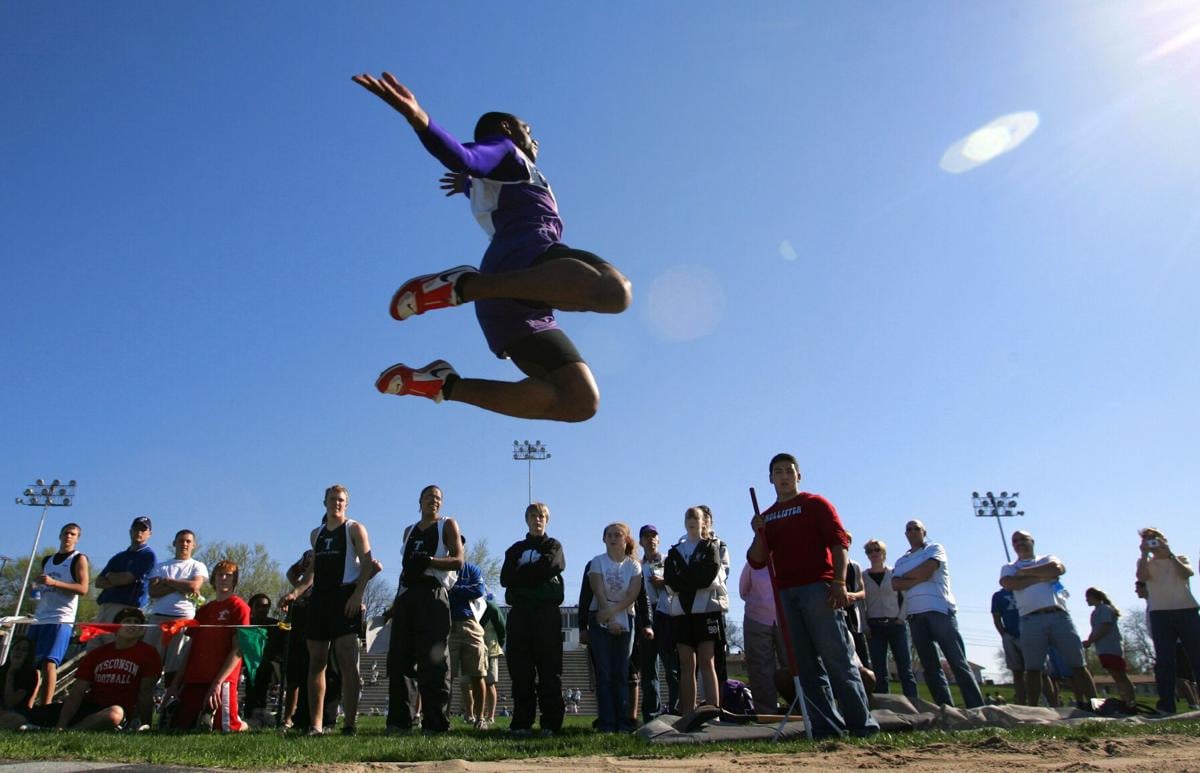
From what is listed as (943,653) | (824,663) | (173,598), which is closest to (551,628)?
(824,663)

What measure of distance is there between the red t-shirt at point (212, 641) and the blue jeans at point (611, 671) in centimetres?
357

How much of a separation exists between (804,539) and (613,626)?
219cm

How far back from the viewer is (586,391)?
402cm

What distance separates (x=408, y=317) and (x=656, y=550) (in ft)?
18.0

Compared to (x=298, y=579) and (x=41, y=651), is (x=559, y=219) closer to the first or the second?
(x=298, y=579)

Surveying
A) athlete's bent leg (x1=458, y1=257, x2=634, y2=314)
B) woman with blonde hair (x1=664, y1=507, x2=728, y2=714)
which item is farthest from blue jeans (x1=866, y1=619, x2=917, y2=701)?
athlete's bent leg (x1=458, y1=257, x2=634, y2=314)

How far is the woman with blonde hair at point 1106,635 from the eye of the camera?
9406 mm

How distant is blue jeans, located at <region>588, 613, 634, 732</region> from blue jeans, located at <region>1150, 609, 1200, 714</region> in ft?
17.4

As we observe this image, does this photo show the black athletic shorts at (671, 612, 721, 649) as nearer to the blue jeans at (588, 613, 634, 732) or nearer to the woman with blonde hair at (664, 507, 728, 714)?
the woman with blonde hair at (664, 507, 728, 714)

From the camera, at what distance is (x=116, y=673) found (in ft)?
23.0

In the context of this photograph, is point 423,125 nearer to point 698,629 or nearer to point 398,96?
point 398,96

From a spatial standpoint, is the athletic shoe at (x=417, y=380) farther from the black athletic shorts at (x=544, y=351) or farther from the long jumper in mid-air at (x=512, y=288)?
the black athletic shorts at (x=544, y=351)

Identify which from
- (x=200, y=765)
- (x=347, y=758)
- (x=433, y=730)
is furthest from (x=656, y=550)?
(x=200, y=765)

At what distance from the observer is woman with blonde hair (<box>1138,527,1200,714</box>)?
7898mm
